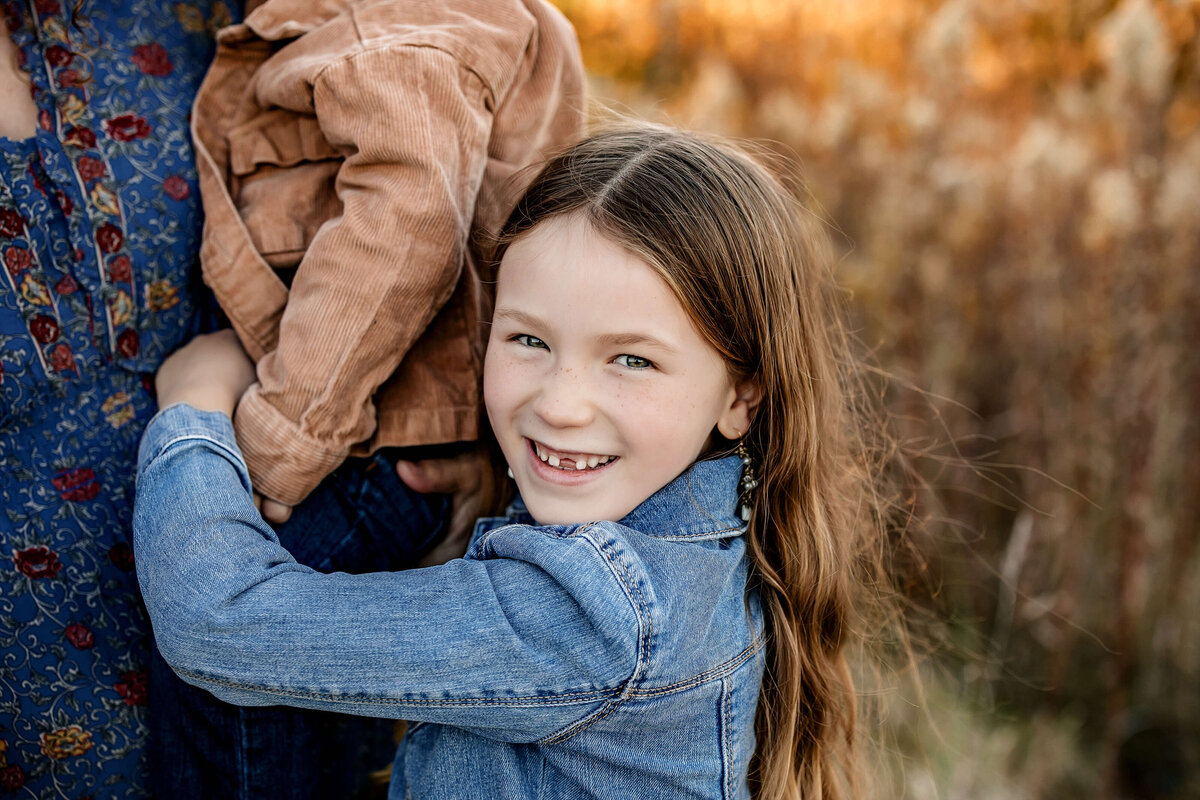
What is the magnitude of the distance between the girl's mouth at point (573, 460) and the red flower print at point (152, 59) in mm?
900

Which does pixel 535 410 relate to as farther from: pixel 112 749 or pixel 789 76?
pixel 789 76

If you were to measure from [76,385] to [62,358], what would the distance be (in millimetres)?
47

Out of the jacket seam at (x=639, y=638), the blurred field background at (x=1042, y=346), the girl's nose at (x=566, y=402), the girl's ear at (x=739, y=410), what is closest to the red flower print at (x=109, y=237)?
the girl's nose at (x=566, y=402)

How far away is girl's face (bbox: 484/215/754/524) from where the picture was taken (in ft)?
4.24

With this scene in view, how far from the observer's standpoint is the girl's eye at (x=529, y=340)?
4.48ft

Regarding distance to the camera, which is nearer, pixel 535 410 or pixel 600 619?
pixel 600 619

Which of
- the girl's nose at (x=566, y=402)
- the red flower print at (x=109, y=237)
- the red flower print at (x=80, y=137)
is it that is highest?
the red flower print at (x=80, y=137)

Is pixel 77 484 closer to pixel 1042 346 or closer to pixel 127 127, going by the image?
pixel 127 127

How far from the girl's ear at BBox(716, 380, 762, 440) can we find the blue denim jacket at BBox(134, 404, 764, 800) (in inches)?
8.4

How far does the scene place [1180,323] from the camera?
2.54 meters

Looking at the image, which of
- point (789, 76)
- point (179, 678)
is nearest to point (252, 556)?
point (179, 678)

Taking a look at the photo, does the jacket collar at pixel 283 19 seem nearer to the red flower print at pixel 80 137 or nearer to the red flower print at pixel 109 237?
the red flower print at pixel 80 137

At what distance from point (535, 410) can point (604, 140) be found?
1.59ft

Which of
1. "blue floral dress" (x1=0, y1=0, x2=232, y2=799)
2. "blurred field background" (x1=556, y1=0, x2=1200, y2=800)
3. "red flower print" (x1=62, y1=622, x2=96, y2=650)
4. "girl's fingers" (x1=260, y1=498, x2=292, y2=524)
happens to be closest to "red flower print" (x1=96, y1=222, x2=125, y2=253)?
"blue floral dress" (x1=0, y1=0, x2=232, y2=799)
